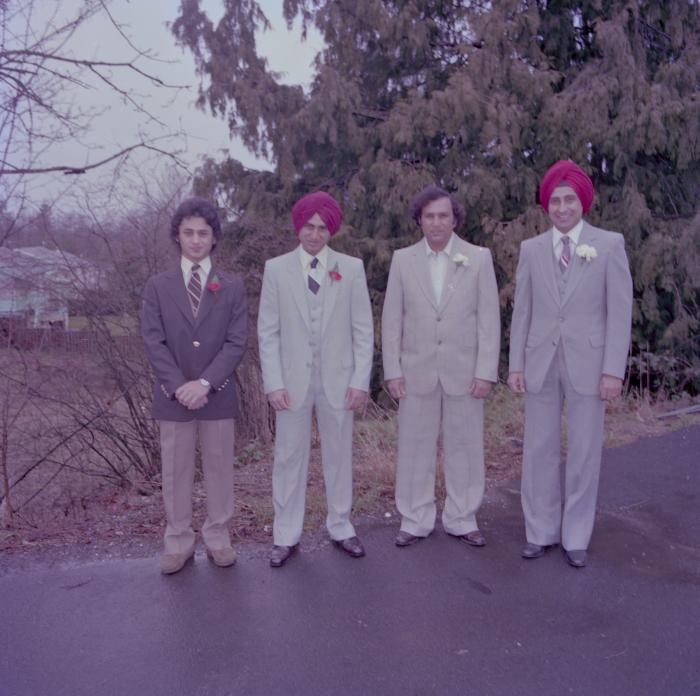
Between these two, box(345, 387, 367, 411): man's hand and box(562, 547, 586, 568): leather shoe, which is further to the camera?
box(345, 387, 367, 411): man's hand

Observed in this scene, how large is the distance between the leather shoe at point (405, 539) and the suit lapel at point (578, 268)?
1.79m

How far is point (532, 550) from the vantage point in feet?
14.6

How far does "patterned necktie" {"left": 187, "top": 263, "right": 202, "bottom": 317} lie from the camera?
14.0 ft

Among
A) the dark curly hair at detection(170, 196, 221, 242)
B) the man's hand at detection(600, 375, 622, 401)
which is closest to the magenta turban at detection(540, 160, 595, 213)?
the man's hand at detection(600, 375, 622, 401)

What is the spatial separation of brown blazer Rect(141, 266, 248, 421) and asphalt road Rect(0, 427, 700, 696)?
38.6 inches

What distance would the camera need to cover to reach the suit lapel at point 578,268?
14.2ft

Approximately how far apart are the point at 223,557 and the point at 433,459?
4.86 ft

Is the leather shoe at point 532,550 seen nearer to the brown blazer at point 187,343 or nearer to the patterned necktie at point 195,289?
the brown blazer at point 187,343

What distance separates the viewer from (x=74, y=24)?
19.7 feet

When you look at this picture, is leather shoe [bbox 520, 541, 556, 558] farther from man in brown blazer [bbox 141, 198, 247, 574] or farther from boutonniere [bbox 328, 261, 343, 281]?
boutonniere [bbox 328, 261, 343, 281]

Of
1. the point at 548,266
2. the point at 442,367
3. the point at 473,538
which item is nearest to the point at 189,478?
the point at 442,367

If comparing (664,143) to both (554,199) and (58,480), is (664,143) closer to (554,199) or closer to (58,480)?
(554,199)

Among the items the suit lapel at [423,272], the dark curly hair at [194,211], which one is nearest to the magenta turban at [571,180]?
the suit lapel at [423,272]

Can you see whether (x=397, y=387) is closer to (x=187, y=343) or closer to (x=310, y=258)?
(x=310, y=258)
